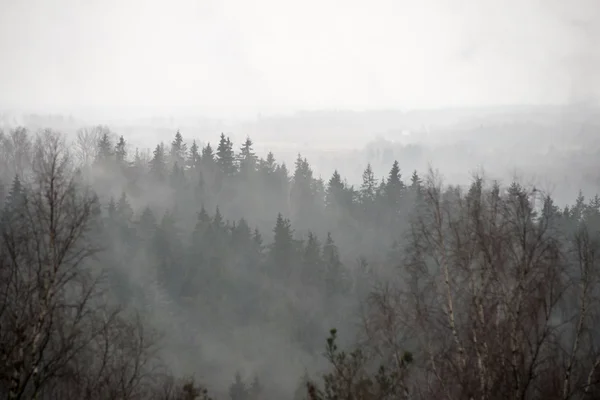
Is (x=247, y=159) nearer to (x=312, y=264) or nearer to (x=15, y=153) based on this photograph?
(x=312, y=264)

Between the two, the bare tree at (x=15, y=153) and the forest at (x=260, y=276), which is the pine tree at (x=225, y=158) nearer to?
the forest at (x=260, y=276)

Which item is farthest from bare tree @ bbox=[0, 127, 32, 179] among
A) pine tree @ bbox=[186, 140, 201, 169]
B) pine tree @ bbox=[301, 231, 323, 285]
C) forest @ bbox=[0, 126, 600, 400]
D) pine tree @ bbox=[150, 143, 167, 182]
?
pine tree @ bbox=[301, 231, 323, 285]

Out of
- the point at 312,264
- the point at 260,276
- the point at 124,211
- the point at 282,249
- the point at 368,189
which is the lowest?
the point at 260,276

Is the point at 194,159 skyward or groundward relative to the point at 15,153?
skyward

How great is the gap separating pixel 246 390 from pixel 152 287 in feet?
59.7

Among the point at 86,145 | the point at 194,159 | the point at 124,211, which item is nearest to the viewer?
the point at 124,211

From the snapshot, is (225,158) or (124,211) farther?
(225,158)

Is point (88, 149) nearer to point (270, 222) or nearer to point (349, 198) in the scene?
point (270, 222)

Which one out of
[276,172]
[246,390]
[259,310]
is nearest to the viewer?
[246,390]

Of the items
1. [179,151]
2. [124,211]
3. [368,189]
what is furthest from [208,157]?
[368,189]

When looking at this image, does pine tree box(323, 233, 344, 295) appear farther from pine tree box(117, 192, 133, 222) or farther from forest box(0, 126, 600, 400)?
pine tree box(117, 192, 133, 222)

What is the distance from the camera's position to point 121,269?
48.3 meters

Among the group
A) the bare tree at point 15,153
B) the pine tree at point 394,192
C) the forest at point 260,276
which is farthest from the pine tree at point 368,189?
the bare tree at point 15,153

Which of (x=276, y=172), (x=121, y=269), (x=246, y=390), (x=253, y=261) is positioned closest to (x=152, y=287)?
(x=121, y=269)
